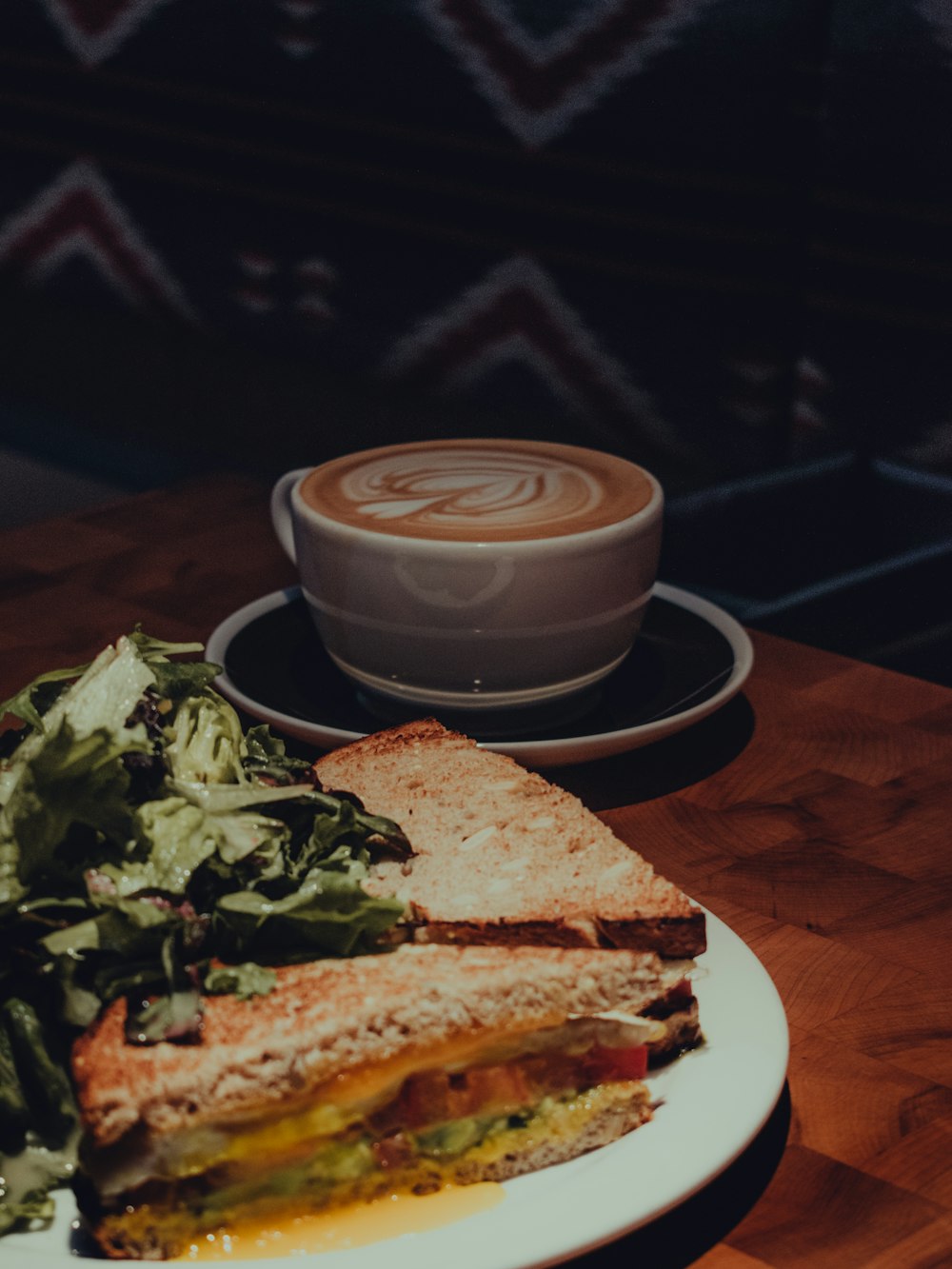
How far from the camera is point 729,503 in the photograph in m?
1.81

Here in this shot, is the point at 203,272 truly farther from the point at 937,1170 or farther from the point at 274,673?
the point at 937,1170

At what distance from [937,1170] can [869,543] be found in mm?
1273

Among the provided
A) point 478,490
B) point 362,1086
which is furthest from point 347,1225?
point 478,490

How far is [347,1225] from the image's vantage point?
702 mm

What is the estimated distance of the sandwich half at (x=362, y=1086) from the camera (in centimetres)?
69

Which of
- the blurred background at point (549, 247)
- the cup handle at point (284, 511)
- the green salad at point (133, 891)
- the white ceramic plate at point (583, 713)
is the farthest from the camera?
the blurred background at point (549, 247)

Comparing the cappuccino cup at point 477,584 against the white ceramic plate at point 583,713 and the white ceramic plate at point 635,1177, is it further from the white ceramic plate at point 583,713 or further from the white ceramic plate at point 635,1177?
the white ceramic plate at point 635,1177

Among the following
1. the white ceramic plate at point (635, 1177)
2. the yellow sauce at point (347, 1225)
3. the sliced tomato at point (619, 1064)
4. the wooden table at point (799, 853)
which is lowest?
the wooden table at point (799, 853)

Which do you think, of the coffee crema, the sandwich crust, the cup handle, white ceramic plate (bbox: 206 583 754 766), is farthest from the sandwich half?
the cup handle

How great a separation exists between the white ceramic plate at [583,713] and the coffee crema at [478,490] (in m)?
0.15

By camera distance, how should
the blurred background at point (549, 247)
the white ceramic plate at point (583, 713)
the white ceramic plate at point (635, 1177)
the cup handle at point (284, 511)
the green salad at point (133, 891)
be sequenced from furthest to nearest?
the blurred background at point (549, 247), the cup handle at point (284, 511), the white ceramic plate at point (583, 713), the green salad at point (133, 891), the white ceramic plate at point (635, 1177)

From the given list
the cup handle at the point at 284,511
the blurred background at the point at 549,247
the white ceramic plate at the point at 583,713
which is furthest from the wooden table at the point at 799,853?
the blurred background at the point at 549,247

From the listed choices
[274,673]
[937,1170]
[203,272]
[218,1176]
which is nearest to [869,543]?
[274,673]

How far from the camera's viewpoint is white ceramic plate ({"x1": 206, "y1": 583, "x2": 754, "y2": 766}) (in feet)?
3.67
